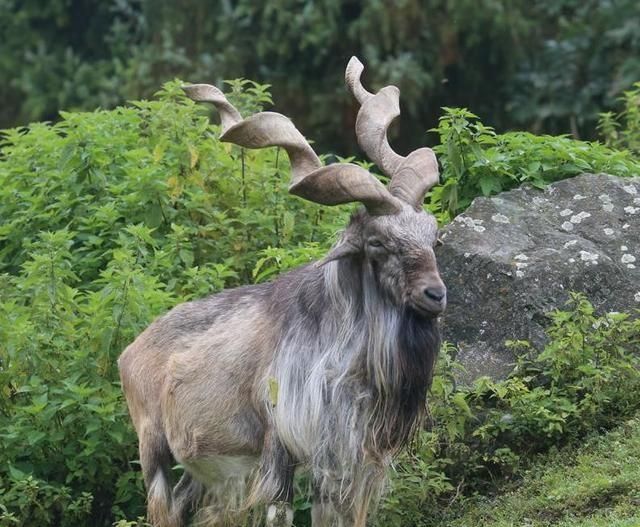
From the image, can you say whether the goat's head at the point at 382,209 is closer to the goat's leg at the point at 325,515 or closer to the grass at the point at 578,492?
the goat's leg at the point at 325,515

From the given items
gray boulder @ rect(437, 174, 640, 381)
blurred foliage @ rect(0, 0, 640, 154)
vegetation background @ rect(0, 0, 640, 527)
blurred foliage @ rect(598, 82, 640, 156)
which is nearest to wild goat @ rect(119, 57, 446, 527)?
vegetation background @ rect(0, 0, 640, 527)

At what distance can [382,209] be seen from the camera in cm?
842

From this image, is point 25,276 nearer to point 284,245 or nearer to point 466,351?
point 284,245

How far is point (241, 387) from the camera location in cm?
895

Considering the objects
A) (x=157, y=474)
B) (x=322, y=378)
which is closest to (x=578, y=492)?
(x=322, y=378)

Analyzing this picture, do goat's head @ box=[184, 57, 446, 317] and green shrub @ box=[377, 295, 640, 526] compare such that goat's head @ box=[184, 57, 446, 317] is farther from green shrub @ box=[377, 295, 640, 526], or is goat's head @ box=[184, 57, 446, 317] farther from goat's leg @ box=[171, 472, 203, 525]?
goat's leg @ box=[171, 472, 203, 525]

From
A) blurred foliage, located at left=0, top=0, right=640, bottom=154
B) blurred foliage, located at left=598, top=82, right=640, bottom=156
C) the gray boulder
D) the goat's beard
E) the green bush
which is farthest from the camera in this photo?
blurred foliage, located at left=0, top=0, right=640, bottom=154

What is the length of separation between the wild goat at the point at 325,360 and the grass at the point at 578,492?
80cm

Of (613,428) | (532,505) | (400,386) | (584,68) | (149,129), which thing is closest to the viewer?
(400,386)

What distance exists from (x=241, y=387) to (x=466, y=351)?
5.91 ft

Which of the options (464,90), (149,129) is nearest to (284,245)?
(149,129)

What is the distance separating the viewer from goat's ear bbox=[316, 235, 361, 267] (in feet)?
27.9

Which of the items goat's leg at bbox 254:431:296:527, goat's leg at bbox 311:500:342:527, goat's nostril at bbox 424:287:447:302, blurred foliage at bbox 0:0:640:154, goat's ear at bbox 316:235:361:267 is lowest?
blurred foliage at bbox 0:0:640:154

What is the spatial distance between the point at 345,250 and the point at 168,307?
197 centimetres
